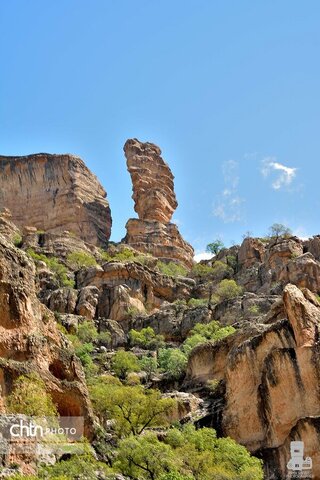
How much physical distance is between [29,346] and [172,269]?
6885 centimetres

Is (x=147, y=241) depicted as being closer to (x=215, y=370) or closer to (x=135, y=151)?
(x=135, y=151)

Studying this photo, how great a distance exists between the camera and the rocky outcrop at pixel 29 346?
30.4 m

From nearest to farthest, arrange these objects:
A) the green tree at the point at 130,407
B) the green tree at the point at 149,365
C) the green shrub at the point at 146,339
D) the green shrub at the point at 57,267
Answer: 1. the green tree at the point at 130,407
2. the green tree at the point at 149,365
3. the green shrub at the point at 146,339
4. the green shrub at the point at 57,267

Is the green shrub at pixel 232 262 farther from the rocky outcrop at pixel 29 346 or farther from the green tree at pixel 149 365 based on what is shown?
the rocky outcrop at pixel 29 346

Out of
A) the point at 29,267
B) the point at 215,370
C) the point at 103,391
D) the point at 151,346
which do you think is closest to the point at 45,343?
the point at 29,267

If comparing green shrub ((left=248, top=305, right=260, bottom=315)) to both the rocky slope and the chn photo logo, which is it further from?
the chn photo logo

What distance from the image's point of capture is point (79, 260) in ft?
298

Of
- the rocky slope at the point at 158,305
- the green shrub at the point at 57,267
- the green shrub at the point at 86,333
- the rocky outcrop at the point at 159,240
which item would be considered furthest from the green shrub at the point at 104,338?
the rocky outcrop at the point at 159,240

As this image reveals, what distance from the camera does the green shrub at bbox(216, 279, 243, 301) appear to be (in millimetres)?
78375

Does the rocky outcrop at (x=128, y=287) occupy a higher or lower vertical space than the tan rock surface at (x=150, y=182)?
lower

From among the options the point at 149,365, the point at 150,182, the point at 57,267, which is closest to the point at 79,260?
the point at 57,267

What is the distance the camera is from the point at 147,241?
359 feet

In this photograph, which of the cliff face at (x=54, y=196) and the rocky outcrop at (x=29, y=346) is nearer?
the rocky outcrop at (x=29, y=346)

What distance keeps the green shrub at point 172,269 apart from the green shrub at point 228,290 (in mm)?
14584
